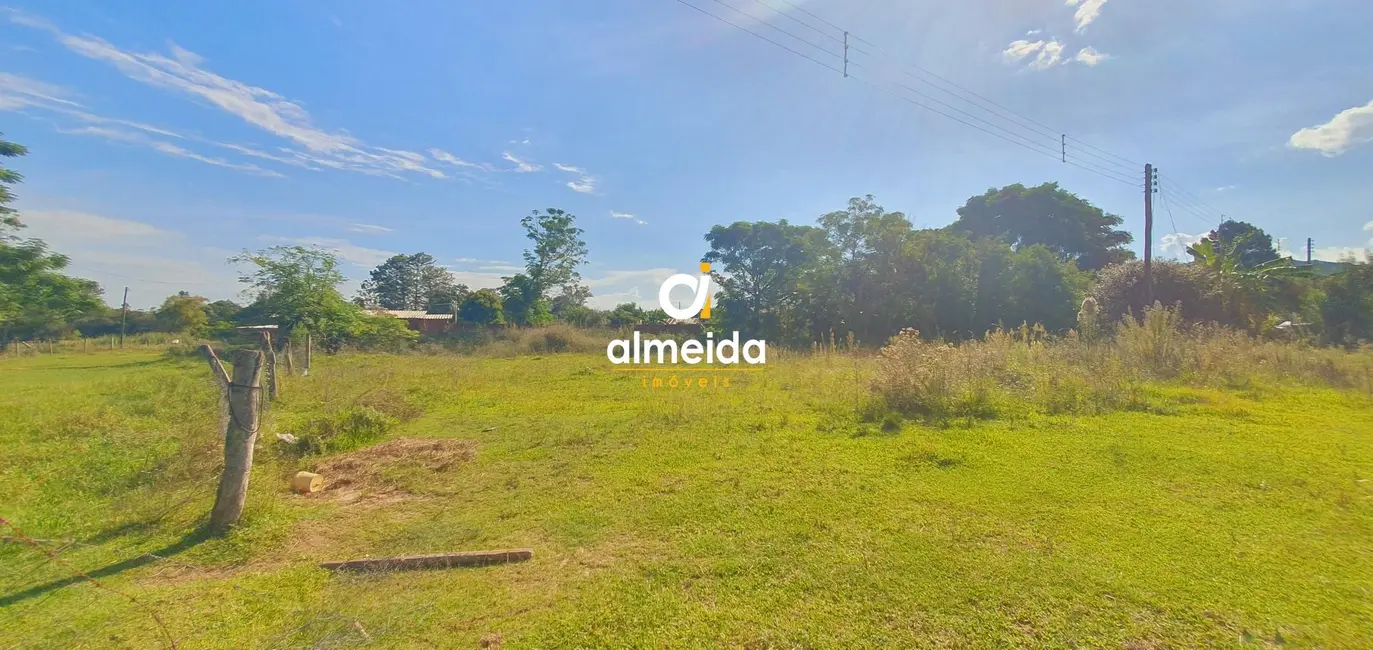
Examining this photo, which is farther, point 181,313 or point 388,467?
point 181,313

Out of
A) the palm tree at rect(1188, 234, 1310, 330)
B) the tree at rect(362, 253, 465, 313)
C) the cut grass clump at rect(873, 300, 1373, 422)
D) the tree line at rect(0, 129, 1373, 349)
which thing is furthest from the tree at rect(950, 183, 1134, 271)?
the tree at rect(362, 253, 465, 313)

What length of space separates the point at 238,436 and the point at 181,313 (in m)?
37.1

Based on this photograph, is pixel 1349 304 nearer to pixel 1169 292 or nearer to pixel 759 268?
pixel 1169 292

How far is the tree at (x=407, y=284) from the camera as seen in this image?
144 ft

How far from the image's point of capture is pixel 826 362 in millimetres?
10336

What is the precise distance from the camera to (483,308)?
29.8m

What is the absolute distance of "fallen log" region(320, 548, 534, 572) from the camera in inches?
113

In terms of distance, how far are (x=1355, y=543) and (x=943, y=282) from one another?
17.0m

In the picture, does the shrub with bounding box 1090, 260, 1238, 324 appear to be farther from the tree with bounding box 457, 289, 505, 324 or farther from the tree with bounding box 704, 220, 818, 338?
the tree with bounding box 457, 289, 505, 324

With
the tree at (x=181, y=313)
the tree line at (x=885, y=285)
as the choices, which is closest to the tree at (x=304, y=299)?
the tree line at (x=885, y=285)

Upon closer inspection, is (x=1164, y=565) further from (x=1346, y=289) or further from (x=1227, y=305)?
(x=1346, y=289)

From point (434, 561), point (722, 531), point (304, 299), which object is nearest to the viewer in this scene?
point (434, 561)

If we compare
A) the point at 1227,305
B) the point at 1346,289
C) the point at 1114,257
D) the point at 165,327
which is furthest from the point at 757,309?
the point at 165,327

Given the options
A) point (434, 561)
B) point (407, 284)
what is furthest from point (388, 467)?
point (407, 284)
